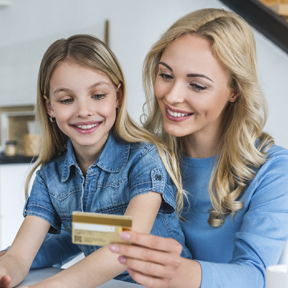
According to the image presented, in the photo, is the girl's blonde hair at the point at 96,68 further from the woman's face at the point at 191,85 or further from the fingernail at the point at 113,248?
the fingernail at the point at 113,248

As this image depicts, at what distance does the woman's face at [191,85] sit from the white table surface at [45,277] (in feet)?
1.41

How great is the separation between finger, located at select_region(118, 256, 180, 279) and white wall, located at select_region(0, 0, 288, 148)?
4.70ft

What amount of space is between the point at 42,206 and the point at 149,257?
57 cm

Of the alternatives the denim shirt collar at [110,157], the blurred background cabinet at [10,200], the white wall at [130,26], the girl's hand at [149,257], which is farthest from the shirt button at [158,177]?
the blurred background cabinet at [10,200]

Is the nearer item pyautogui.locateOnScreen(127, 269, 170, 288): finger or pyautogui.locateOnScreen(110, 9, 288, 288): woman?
pyautogui.locateOnScreen(127, 269, 170, 288): finger

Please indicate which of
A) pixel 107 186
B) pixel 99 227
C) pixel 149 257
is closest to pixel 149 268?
pixel 149 257

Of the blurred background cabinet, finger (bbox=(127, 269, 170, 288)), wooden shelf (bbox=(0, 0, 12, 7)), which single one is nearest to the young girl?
finger (bbox=(127, 269, 170, 288))

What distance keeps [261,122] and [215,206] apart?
0.30m

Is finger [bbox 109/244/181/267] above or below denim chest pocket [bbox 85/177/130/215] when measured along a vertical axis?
below

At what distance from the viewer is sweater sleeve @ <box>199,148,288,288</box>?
2.92 feet

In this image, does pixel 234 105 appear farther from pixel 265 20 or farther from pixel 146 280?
pixel 265 20

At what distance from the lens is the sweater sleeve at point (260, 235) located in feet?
2.92

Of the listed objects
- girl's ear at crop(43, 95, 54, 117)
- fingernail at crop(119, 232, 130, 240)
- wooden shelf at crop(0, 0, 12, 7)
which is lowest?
fingernail at crop(119, 232, 130, 240)

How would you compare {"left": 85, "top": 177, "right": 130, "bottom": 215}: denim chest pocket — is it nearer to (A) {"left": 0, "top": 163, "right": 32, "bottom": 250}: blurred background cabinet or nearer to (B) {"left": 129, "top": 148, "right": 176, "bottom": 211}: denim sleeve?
(B) {"left": 129, "top": 148, "right": 176, "bottom": 211}: denim sleeve
